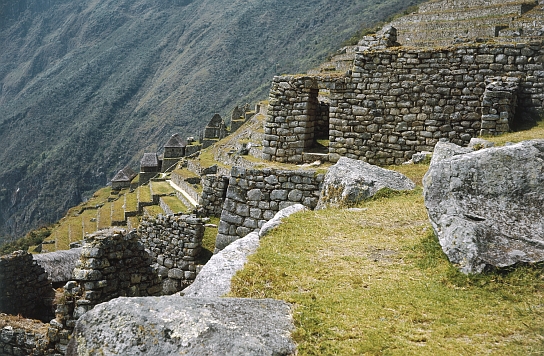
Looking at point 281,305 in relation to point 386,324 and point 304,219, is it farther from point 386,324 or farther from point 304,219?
point 304,219

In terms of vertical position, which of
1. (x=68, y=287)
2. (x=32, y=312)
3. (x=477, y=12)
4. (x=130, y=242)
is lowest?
(x=32, y=312)

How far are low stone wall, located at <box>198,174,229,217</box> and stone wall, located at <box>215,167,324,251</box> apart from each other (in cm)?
216

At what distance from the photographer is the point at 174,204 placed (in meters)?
32.0

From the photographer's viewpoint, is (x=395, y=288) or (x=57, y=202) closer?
(x=395, y=288)

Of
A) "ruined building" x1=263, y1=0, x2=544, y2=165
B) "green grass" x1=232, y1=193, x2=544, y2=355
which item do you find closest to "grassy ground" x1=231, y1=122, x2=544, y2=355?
"green grass" x1=232, y1=193, x2=544, y2=355

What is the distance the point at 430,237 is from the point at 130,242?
4.62 m

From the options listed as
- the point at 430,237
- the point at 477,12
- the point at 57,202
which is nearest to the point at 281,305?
the point at 430,237

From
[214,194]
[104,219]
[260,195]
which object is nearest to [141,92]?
[104,219]

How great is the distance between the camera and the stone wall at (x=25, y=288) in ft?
30.0

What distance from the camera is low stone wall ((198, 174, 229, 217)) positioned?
1033cm

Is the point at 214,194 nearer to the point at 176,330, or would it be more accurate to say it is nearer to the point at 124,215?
the point at 176,330

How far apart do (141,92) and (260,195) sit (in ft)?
500

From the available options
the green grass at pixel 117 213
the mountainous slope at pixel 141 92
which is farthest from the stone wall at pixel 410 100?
the mountainous slope at pixel 141 92

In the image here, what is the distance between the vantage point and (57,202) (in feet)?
395
